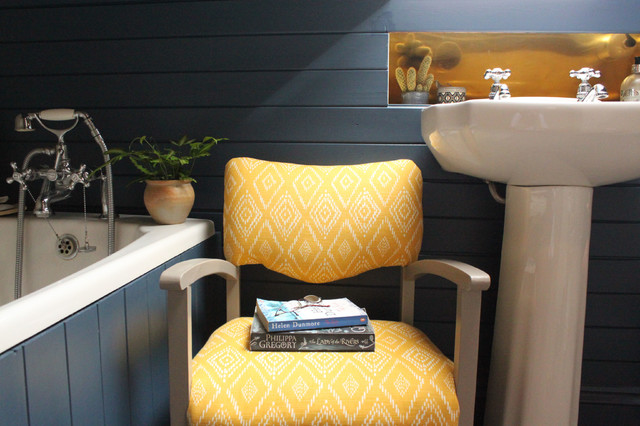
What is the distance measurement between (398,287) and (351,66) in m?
0.72

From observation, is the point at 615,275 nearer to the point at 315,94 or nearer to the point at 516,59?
the point at 516,59

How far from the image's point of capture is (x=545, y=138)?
1033 millimetres

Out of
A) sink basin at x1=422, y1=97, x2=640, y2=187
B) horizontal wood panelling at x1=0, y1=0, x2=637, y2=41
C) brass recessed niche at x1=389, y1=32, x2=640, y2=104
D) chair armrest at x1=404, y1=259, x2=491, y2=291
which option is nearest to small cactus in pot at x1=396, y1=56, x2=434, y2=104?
brass recessed niche at x1=389, y1=32, x2=640, y2=104

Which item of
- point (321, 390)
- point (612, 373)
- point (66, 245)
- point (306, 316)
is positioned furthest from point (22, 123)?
point (612, 373)

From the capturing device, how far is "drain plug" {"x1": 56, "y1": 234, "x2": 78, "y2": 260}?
152 centimetres

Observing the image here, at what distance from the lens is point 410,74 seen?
5.15 ft

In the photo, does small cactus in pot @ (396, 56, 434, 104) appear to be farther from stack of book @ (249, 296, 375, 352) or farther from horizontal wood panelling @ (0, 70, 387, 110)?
stack of book @ (249, 296, 375, 352)

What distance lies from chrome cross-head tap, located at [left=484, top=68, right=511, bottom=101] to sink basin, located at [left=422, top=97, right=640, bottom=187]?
209 millimetres

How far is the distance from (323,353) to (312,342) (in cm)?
4

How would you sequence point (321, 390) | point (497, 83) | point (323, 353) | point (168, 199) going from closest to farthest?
point (321, 390) → point (323, 353) → point (497, 83) → point (168, 199)

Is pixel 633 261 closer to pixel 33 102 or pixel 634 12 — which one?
pixel 634 12

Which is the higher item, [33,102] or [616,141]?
[33,102]

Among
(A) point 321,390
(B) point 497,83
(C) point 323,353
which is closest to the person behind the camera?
(A) point 321,390

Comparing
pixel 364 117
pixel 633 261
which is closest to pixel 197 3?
pixel 364 117
